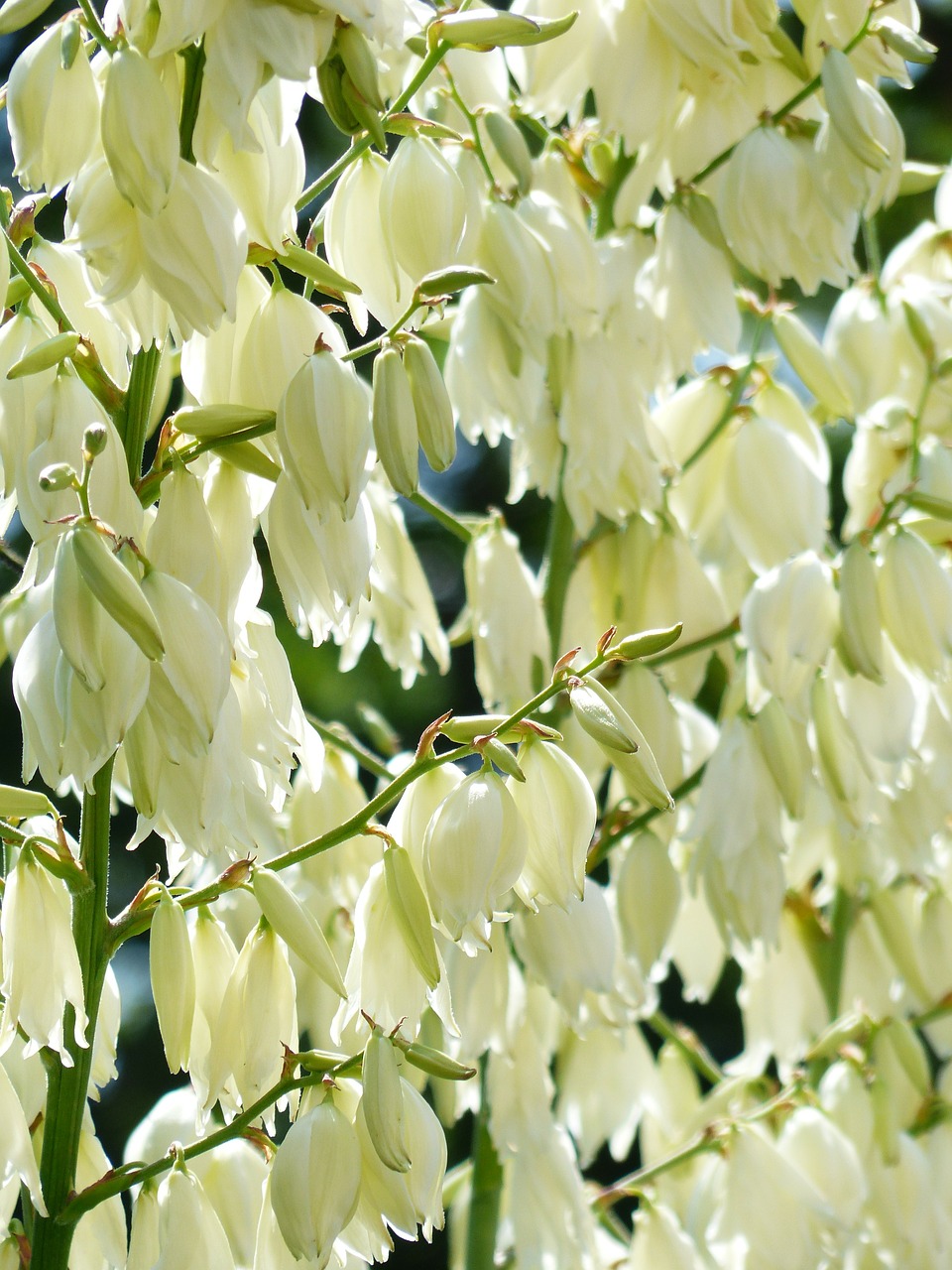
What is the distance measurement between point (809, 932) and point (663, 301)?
0.39 metres

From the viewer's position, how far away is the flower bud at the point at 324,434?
0.43m

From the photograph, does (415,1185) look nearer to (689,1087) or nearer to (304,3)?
(304,3)

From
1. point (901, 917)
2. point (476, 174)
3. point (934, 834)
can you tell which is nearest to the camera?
point (476, 174)

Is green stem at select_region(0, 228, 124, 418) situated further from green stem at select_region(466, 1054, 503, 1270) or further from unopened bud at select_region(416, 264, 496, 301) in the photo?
green stem at select_region(466, 1054, 503, 1270)

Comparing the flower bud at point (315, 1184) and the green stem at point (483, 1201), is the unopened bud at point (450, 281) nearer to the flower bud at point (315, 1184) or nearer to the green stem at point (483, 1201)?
the flower bud at point (315, 1184)

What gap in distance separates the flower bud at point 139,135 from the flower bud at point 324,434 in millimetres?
60

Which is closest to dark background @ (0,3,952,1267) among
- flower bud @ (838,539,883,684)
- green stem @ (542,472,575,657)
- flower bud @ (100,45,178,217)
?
green stem @ (542,472,575,657)

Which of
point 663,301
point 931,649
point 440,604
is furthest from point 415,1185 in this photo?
point 440,604

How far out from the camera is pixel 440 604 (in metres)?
2.24

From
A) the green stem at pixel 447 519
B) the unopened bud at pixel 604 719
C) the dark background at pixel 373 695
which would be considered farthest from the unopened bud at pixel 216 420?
the dark background at pixel 373 695

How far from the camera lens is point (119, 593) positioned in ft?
1.24

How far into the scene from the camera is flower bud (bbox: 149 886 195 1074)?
47 cm

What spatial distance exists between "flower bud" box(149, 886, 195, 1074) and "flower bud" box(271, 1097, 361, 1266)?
0.15 ft

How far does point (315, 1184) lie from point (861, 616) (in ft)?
1.18
